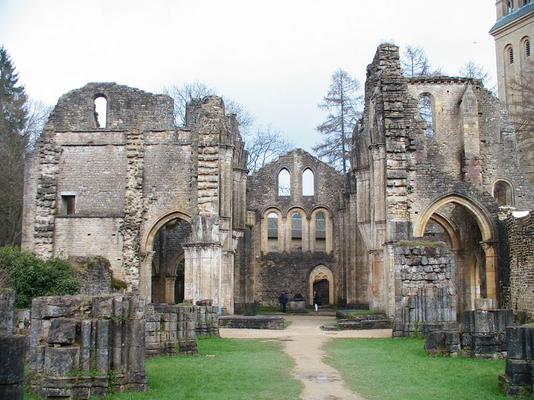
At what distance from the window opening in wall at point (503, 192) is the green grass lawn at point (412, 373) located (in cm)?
1894

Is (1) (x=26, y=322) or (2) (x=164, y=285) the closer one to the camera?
(1) (x=26, y=322)

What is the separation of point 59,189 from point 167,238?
304 inches

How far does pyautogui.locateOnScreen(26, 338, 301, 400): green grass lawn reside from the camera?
898 cm

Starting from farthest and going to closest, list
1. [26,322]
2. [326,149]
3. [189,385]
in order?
[326,149]
[26,322]
[189,385]

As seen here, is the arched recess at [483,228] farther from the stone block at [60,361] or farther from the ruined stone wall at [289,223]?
the stone block at [60,361]

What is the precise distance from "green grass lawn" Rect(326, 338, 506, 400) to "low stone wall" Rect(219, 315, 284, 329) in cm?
677

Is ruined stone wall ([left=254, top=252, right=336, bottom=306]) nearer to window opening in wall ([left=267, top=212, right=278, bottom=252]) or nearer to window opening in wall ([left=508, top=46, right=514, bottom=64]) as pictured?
window opening in wall ([left=267, top=212, right=278, bottom=252])

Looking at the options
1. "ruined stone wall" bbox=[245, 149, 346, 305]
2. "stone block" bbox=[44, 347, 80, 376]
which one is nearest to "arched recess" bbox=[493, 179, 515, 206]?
"ruined stone wall" bbox=[245, 149, 346, 305]

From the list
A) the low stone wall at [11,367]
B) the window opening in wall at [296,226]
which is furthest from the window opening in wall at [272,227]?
the low stone wall at [11,367]

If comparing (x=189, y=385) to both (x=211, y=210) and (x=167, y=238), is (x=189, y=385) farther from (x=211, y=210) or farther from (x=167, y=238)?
(x=167, y=238)

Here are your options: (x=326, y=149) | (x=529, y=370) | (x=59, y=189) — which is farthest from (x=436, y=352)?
(x=326, y=149)

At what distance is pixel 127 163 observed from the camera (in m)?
26.8

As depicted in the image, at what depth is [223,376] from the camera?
10633 mm

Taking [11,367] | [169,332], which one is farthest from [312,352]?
[11,367]
